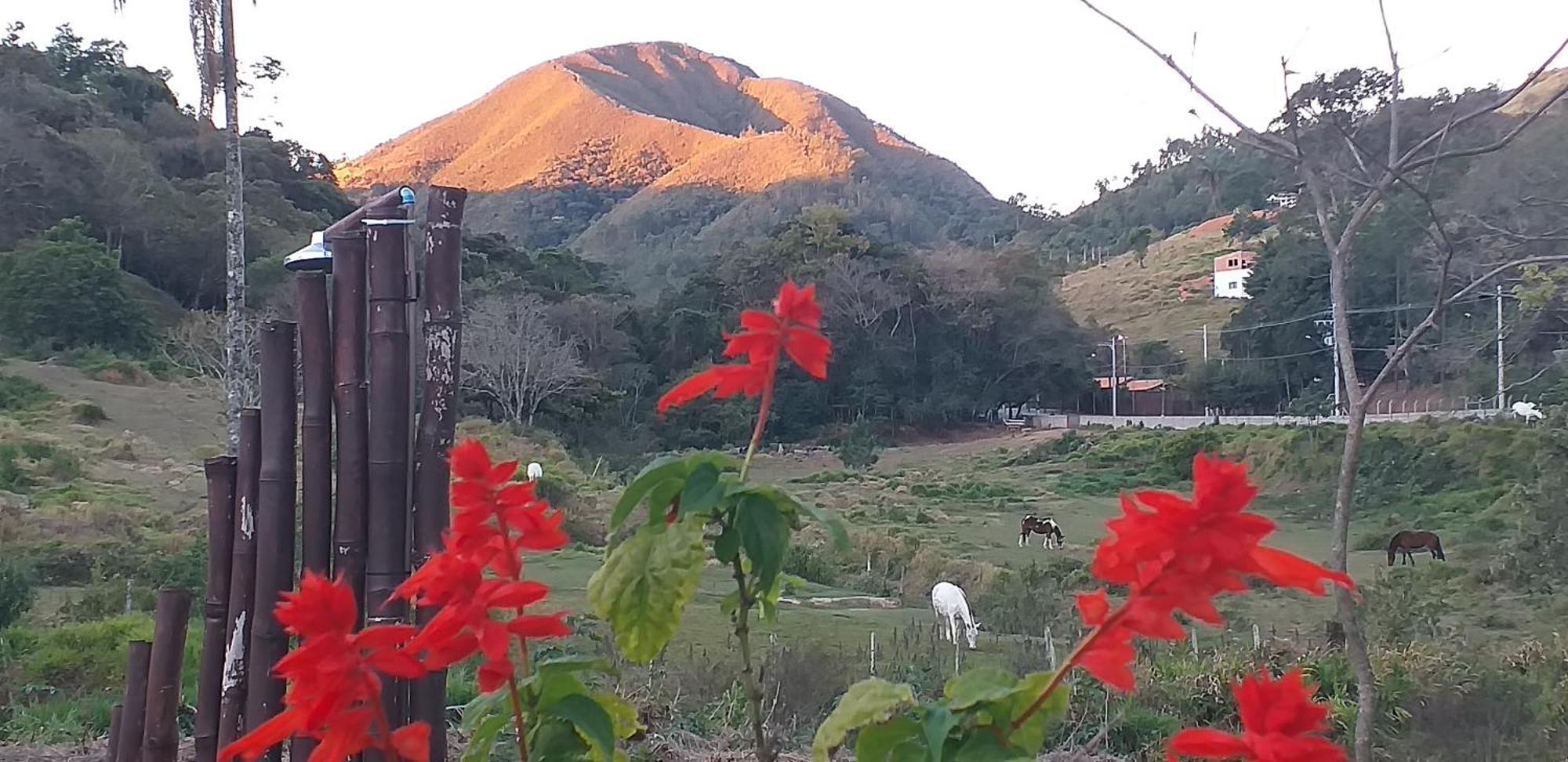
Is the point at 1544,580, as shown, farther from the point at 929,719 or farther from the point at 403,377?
the point at 929,719

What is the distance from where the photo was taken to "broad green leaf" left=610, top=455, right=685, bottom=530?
2.46 ft

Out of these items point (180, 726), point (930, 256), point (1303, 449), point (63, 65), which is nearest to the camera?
point (180, 726)

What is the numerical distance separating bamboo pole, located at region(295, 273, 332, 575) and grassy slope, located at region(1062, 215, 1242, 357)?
33662 millimetres

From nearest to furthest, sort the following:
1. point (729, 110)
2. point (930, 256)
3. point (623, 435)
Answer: point (623, 435), point (930, 256), point (729, 110)

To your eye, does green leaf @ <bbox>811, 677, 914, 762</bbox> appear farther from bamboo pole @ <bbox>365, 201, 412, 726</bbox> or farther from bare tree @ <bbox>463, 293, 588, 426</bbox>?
bare tree @ <bbox>463, 293, 588, 426</bbox>

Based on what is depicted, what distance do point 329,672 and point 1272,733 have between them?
428 mm

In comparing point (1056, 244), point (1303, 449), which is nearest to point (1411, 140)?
point (1303, 449)

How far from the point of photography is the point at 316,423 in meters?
1.99

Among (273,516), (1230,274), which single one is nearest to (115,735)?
(273,516)

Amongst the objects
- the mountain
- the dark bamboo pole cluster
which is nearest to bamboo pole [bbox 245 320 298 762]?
the dark bamboo pole cluster

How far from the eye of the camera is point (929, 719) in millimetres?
665

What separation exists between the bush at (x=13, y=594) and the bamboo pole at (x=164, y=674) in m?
3.73

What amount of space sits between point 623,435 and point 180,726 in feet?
64.0

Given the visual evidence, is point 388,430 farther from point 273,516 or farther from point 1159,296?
point 1159,296
